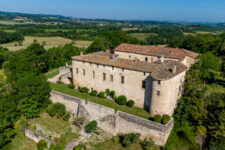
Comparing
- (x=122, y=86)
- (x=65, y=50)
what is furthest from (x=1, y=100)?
(x=65, y=50)

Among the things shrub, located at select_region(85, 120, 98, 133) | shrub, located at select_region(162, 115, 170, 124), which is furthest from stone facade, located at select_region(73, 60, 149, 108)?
shrub, located at select_region(85, 120, 98, 133)

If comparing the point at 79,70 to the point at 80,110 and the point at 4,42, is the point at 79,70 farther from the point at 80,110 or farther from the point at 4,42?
the point at 4,42

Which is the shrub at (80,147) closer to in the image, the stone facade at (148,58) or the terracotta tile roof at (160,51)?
the stone facade at (148,58)

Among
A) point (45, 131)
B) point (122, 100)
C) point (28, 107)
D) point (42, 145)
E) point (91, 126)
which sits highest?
point (122, 100)

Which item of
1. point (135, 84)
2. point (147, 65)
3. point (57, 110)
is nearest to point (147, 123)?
point (135, 84)

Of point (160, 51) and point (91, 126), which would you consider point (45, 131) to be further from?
point (160, 51)

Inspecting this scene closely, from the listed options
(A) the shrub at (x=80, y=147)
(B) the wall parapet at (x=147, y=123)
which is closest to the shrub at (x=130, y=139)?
(B) the wall parapet at (x=147, y=123)

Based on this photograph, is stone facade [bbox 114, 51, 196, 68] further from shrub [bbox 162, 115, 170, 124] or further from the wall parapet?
the wall parapet
